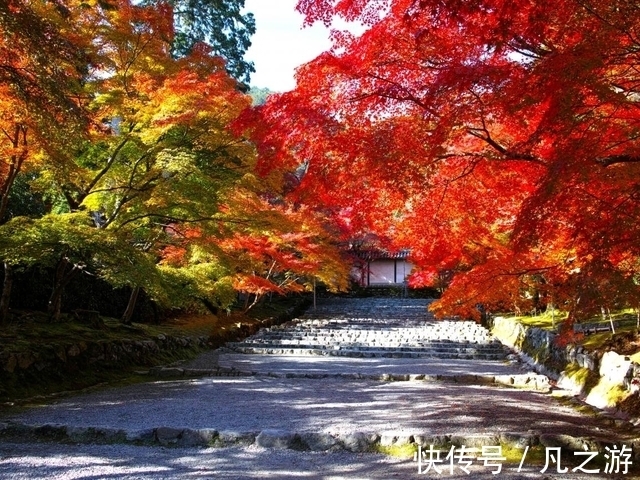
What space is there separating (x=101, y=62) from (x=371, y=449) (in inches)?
321

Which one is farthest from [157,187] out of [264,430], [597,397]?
[597,397]

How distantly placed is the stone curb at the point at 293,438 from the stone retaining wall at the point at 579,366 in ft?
5.89

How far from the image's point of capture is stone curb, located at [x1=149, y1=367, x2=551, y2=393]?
381 inches

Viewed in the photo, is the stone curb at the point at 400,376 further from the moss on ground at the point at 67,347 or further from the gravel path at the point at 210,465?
the gravel path at the point at 210,465

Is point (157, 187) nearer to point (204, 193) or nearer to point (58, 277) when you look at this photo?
point (204, 193)

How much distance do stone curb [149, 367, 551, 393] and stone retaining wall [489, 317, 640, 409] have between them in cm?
50

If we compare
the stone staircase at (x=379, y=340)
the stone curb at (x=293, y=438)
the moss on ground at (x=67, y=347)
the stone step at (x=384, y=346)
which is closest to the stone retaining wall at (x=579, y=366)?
the stone step at (x=384, y=346)

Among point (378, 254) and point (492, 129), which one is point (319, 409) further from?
point (378, 254)

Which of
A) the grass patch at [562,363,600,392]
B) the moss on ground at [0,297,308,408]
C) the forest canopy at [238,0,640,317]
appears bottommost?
the grass patch at [562,363,600,392]

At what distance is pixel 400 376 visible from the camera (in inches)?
404

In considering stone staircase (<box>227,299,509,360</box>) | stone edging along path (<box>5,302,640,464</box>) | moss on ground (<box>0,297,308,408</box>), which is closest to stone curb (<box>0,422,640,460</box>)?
stone edging along path (<box>5,302,640,464</box>)

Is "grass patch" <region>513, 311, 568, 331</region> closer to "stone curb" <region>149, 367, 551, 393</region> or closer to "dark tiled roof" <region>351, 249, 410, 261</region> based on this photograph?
"stone curb" <region>149, 367, 551, 393</region>

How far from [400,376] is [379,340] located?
23.3 feet

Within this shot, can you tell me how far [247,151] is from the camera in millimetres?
10742
